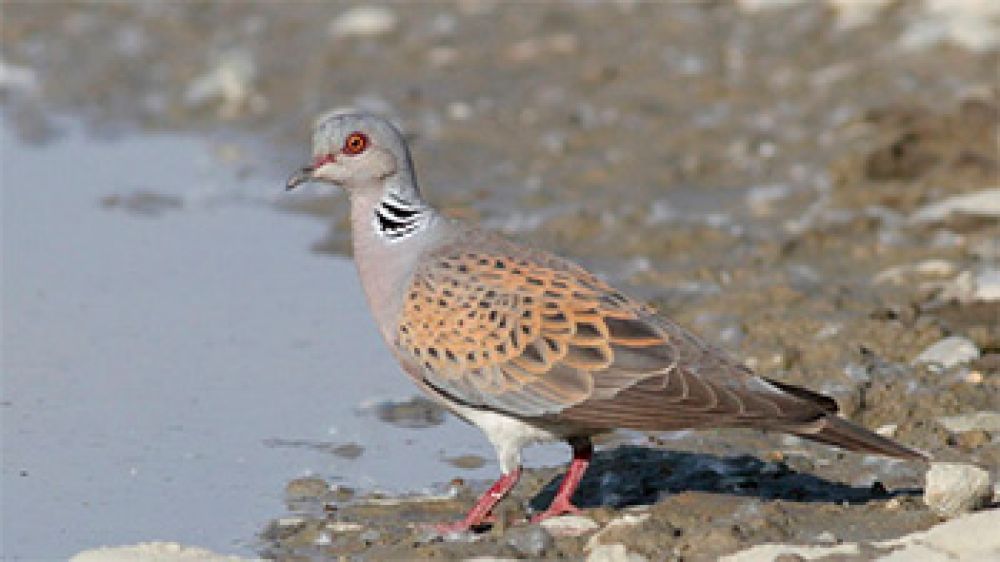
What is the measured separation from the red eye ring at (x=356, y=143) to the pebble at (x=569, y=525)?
4.54 feet

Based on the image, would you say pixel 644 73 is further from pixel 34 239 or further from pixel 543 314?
pixel 543 314

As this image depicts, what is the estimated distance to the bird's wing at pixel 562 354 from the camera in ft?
19.9

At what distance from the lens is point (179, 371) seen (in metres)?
8.31

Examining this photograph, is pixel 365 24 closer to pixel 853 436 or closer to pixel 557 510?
pixel 557 510

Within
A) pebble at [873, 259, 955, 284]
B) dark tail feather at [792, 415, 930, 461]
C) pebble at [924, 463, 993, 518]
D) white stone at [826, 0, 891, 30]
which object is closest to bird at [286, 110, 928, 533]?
dark tail feather at [792, 415, 930, 461]

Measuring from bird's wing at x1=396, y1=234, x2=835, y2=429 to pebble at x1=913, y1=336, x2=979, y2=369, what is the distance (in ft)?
5.46

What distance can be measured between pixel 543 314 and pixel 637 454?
3.38ft

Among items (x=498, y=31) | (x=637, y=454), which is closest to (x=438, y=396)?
(x=637, y=454)

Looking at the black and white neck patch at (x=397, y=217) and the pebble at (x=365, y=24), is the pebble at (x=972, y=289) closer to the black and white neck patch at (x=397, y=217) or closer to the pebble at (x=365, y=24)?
the black and white neck patch at (x=397, y=217)

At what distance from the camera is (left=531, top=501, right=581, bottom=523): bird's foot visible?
6.31 meters

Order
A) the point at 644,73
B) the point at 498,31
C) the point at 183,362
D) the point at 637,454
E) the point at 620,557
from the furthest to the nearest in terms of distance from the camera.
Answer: the point at 498,31 < the point at 644,73 < the point at 183,362 < the point at 637,454 < the point at 620,557

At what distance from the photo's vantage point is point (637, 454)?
7.07m

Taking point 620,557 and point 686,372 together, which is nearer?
point 620,557

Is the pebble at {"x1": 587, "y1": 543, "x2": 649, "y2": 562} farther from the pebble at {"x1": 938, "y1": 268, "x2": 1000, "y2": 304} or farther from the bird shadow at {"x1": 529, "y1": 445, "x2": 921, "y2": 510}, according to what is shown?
the pebble at {"x1": 938, "y1": 268, "x2": 1000, "y2": 304}
